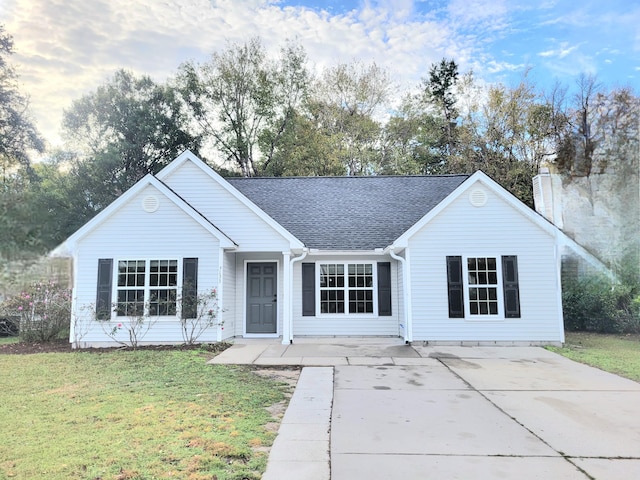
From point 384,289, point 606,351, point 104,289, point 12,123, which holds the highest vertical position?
point 12,123

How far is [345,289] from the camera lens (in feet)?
37.7

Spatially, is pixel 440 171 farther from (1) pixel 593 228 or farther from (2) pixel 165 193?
(1) pixel 593 228

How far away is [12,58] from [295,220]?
10636mm

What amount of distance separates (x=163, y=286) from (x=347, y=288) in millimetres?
4908

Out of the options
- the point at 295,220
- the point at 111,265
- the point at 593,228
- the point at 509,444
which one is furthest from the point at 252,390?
the point at 295,220

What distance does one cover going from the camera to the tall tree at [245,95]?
27281 mm

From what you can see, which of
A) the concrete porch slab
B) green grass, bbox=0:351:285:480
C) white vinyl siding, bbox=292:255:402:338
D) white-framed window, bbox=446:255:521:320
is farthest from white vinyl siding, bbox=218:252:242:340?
the concrete porch slab

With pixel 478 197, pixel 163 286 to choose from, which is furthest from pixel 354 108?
pixel 163 286

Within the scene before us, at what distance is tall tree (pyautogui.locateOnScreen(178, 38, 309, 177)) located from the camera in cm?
2728

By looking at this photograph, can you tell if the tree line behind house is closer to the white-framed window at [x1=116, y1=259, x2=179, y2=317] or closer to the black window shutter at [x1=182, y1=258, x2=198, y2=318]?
the white-framed window at [x1=116, y1=259, x2=179, y2=317]

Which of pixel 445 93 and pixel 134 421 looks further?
pixel 445 93

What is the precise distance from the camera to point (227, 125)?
27734 millimetres

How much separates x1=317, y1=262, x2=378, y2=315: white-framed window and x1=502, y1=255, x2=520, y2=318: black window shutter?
11.0 feet

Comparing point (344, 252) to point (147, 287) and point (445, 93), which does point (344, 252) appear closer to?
point (147, 287)
